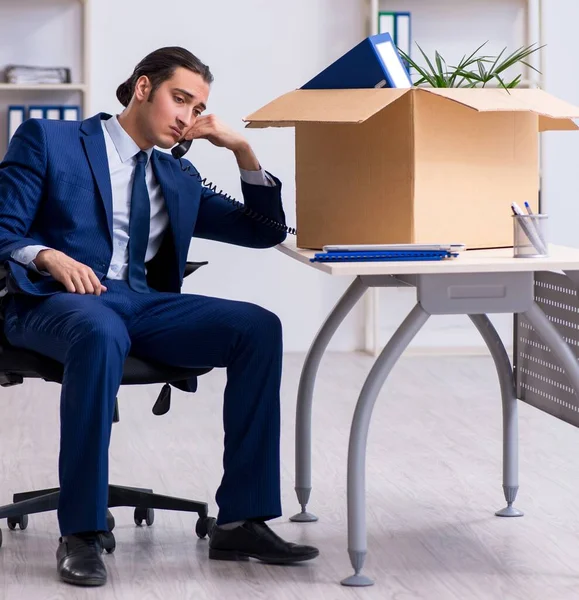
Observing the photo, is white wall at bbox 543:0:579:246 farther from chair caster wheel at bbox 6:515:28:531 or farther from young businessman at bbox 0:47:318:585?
chair caster wheel at bbox 6:515:28:531

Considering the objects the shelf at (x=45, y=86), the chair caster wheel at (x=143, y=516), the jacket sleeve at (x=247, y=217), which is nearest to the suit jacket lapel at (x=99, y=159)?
the jacket sleeve at (x=247, y=217)

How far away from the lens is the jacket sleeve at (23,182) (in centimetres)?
212

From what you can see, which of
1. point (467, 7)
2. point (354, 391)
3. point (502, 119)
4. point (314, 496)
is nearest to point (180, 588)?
point (314, 496)

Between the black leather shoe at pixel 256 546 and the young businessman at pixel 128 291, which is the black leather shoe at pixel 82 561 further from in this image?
the black leather shoe at pixel 256 546

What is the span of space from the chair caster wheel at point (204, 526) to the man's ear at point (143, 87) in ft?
2.94

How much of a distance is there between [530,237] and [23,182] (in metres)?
1.01

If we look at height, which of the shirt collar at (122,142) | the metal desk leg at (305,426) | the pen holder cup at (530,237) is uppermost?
the shirt collar at (122,142)

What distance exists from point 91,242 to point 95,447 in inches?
18.6

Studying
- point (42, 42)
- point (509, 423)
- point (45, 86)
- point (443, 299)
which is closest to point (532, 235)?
point (443, 299)

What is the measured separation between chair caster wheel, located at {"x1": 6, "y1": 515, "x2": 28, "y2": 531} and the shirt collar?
802 millimetres

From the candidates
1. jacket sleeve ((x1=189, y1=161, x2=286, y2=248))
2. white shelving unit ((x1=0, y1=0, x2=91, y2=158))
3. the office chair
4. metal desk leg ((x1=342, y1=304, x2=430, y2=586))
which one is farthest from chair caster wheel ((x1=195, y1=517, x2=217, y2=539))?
white shelving unit ((x1=0, y1=0, x2=91, y2=158))

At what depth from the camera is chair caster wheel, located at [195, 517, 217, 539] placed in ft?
7.28

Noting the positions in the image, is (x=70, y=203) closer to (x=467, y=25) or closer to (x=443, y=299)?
(x=443, y=299)

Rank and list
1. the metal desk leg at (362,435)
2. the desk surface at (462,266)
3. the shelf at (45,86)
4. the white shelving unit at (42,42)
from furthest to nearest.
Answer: the white shelving unit at (42,42) → the shelf at (45,86) → the metal desk leg at (362,435) → the desk surface at (462,266)
